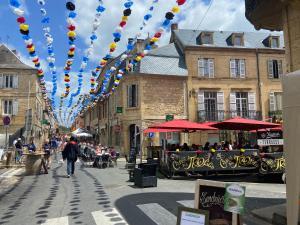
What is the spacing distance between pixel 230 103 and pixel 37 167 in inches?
727

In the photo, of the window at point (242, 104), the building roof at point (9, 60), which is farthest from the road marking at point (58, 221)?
the building roof at point (9, 60)

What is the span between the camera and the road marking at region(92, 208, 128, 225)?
6.10 m

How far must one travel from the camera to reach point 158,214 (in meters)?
6.67

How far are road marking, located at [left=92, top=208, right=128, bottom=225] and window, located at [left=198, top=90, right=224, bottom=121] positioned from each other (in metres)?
21.1

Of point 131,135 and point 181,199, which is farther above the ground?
point 131,135

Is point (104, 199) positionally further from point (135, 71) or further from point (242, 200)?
point (135, 71)

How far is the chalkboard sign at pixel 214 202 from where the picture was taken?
3.86 meters

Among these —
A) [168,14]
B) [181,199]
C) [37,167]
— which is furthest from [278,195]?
A: [37,167]

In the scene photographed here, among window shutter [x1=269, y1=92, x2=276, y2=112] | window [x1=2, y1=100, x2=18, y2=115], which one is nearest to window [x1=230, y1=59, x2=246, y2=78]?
window shutter [x1=269, y1=92, x2=276, y2=112]

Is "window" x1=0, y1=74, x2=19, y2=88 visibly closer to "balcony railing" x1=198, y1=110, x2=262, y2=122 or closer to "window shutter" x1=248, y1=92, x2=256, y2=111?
"balcony railing" x1=198, y1=110, x2=262, y2=122

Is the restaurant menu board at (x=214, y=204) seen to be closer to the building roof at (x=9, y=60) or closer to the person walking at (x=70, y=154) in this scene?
the person walking at (x=70, y=154)

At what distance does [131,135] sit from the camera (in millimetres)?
27438

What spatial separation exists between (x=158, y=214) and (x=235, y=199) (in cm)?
320

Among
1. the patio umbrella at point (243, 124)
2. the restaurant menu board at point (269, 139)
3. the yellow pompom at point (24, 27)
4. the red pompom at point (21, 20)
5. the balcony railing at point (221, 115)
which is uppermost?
the red pompom at point (21, 20)
